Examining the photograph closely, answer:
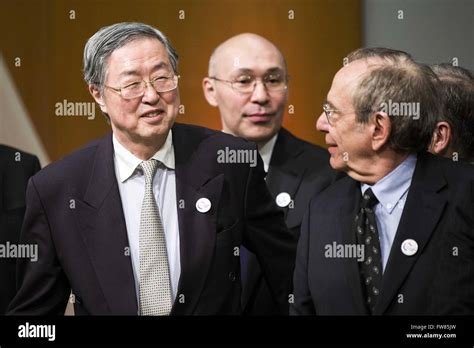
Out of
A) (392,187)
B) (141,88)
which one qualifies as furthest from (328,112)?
(141,88)

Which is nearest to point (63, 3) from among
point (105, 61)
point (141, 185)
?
point (105, 61)

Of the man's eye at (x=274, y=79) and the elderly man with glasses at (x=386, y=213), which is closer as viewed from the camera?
the elderly man with glasses at (x=386, y=213)

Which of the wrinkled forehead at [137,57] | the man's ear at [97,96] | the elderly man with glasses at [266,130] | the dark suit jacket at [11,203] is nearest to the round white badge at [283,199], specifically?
the elderly man with glasses at [266,130]

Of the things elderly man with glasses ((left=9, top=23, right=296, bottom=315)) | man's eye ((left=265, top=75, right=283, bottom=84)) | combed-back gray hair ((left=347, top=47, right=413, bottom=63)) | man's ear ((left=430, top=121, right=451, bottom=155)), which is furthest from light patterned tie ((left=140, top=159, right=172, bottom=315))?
man's ear ((left=430, top=121, right=451, bottom=155))

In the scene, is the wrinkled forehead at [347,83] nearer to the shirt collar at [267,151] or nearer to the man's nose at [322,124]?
the man's nose at [322,124]

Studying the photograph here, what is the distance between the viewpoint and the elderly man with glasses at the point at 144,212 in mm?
4285

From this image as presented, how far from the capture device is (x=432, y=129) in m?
Answer: 4.31

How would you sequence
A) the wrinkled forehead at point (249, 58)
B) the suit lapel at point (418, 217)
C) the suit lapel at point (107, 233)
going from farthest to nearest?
1. the wrinkled forehead at point (249, 58)
2. the suit lapel at point (107, 233)
3. the suit lapel at point (418, 217)

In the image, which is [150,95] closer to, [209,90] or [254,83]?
[209,90]

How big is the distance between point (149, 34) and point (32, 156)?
72 cm

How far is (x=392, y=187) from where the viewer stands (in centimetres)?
429

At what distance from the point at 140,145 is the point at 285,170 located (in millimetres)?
599

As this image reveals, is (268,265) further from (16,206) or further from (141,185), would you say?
(16,206)

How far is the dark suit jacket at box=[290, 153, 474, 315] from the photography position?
4.21 m
